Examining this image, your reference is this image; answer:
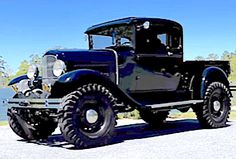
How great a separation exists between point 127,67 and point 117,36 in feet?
3.18

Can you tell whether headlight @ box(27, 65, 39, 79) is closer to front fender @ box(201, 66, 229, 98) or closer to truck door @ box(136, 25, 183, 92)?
truck door @ box(136, 25, 183, 92)

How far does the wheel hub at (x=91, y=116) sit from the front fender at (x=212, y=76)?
3.31 metres

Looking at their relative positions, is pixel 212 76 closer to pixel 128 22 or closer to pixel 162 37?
pixel 162 37

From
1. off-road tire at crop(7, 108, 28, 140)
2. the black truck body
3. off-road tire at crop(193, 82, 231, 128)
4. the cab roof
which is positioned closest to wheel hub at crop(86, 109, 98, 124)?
the black truck body

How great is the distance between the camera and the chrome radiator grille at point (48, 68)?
8.23 meters

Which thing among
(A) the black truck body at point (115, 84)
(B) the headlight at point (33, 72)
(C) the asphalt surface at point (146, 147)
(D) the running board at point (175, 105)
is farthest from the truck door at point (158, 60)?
(B) the headlight at point (33, 72)

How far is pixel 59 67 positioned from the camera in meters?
7.96

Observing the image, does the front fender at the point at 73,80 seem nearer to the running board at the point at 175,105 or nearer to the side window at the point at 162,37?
the running board at the point at 175,105

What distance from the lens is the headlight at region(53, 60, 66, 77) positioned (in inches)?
312

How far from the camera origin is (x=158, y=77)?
960cm

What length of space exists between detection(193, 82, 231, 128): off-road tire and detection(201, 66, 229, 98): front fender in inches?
4.7

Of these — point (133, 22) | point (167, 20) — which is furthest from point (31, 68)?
point (167, 20)

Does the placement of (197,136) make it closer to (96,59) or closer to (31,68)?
(96,59)

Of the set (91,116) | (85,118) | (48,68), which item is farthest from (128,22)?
(85,118)
